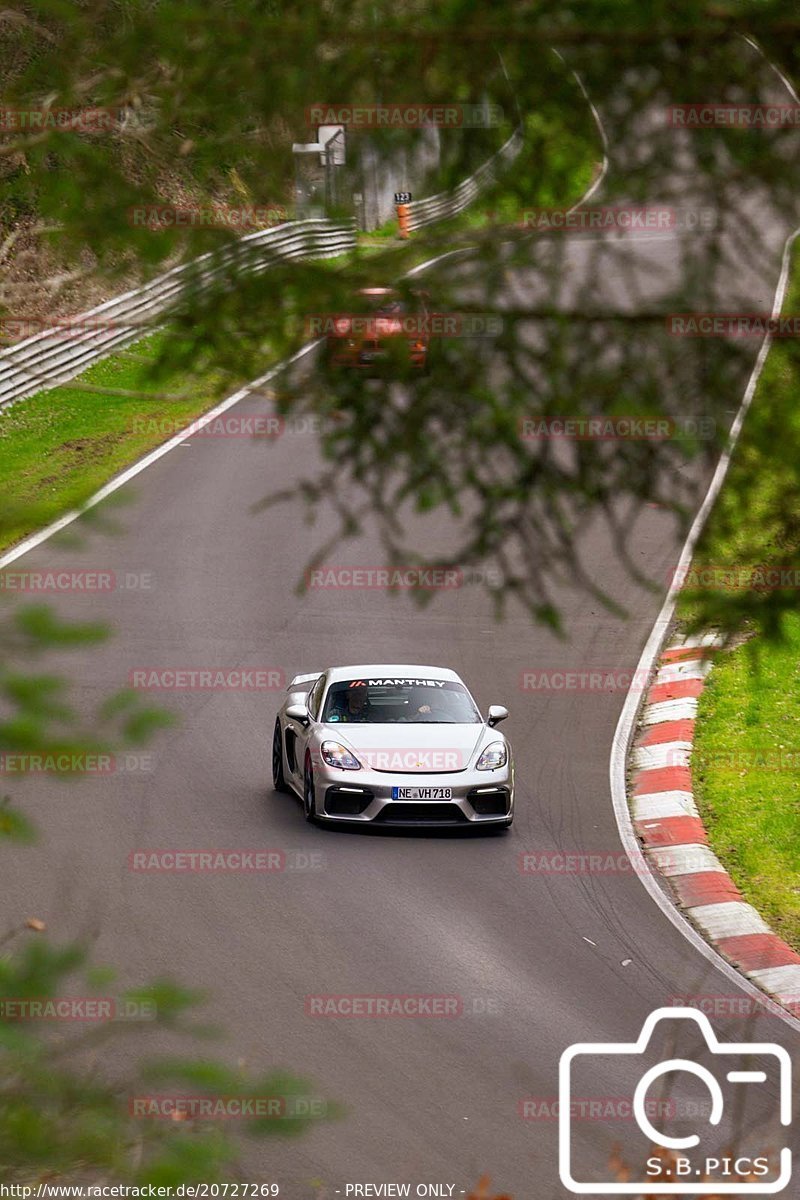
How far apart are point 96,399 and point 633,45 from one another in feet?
86.0

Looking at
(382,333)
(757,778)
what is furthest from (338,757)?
(382,333)

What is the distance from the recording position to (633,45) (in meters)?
4.98

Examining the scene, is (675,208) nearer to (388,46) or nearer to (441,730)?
(388,46)

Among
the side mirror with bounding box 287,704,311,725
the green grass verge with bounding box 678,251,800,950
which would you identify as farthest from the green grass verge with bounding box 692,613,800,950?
the side mirror with bounding box 287,704,311,725

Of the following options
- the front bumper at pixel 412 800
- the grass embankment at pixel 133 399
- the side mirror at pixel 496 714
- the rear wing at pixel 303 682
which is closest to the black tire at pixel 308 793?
the front bumper at pixel 412 800

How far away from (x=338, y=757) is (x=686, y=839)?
331 cm

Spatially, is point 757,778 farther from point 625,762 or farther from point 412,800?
point 412,800

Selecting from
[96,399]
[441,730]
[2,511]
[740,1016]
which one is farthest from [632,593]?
[2,511]

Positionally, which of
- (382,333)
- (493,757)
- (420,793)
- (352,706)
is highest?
(382,333)

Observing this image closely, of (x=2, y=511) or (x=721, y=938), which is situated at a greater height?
(x=2, y=511)

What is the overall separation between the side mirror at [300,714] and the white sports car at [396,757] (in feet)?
0.04

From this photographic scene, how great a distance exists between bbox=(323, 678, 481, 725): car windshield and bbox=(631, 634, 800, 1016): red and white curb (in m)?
1.99

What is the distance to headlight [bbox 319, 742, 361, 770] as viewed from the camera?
13.1 metres

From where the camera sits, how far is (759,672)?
5.73 m
